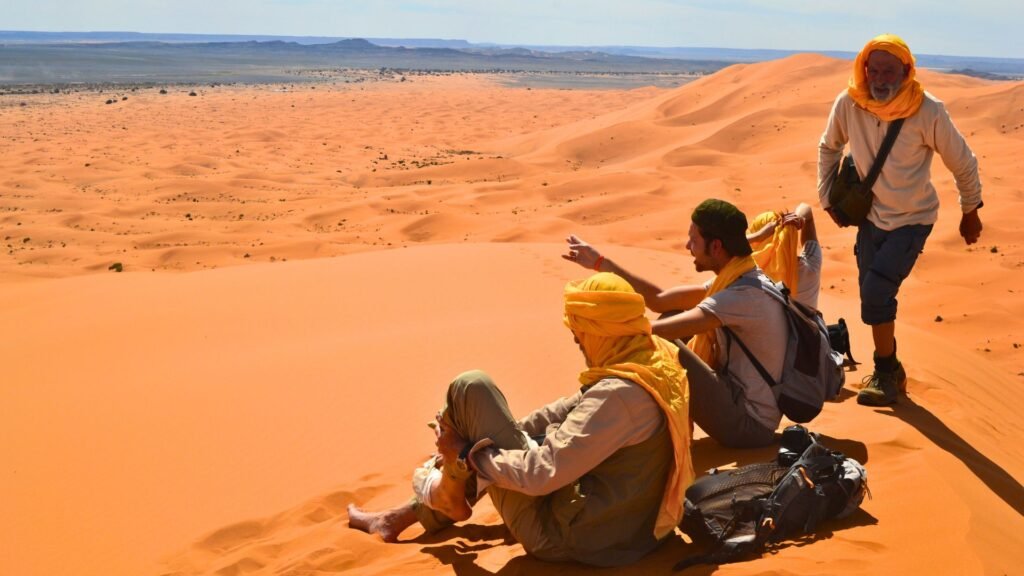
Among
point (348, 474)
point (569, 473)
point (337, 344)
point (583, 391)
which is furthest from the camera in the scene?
point (337, 344)

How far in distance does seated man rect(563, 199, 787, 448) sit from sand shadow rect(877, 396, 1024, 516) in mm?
878

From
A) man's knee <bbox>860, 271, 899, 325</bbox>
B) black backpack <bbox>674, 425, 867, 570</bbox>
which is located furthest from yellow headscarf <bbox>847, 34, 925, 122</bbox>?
black backpack <bbox>674, 425, 867, 570</bbox>

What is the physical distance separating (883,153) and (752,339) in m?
1.50

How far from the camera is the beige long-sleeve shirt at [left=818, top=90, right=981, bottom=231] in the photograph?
4.80 m

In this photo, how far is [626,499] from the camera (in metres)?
3.32

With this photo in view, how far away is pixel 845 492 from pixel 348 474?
8.14ft

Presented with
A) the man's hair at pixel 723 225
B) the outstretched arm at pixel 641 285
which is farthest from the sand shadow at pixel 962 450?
the man's hair at pixel 723 225

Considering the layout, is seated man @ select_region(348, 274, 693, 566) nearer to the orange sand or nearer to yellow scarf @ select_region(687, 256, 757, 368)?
the orange sand

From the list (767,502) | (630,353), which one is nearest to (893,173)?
(767,502)

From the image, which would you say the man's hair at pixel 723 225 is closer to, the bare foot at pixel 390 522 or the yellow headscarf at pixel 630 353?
the yellow headscarf at pixel 630 353

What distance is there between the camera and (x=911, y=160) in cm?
489

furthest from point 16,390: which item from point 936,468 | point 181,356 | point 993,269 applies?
point 993,269

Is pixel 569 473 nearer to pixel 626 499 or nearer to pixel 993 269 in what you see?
pixel 626 499

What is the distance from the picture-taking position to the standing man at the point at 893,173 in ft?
15.6
